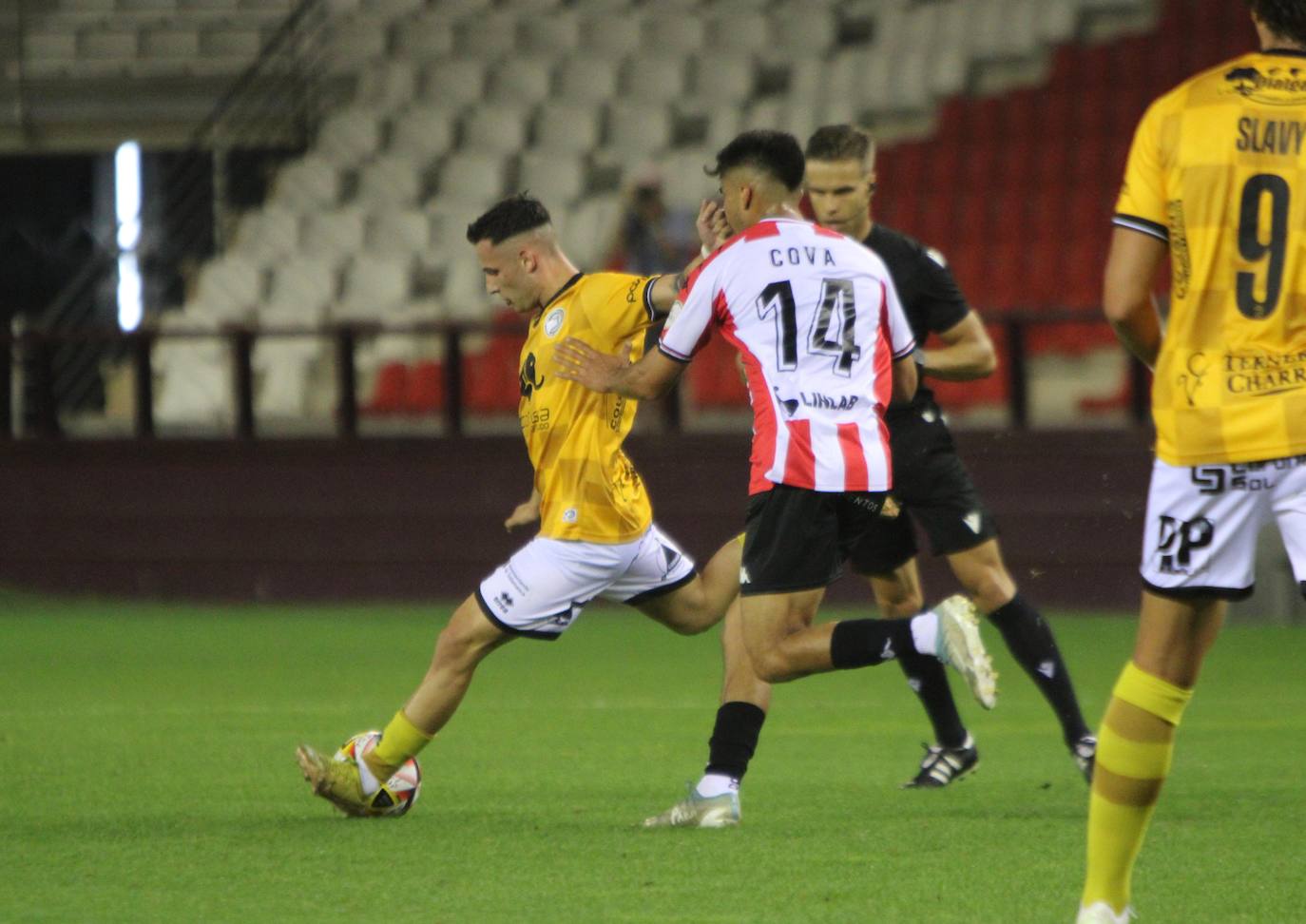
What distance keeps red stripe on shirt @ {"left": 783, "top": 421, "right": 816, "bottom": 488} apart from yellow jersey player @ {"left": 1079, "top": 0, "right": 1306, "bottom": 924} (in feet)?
4.81

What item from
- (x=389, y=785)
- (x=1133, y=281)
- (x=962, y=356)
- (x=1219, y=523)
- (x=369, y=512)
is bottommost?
(x=369, y=512)

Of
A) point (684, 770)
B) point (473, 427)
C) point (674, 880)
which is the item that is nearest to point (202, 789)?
point (684, 770)

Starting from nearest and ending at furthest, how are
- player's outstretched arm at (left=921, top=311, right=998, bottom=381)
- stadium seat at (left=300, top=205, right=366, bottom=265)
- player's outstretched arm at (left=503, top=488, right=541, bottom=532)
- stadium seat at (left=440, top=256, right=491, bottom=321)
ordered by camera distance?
player's outstretched arm at (left=503, top=488, right=541, bottom=532), player's outstretched arm at (left=921, top=311, right=998, bottom=381), stadium seat at (left=440, top=256, right=491, bottom=321), stadium seat at (left=300, top=205, right=366, bottom=265)

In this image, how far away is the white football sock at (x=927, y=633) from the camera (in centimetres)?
544

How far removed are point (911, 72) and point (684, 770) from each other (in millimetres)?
10992

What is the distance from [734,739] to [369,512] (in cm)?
761

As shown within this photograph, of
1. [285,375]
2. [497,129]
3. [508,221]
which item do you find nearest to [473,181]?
[497,129]

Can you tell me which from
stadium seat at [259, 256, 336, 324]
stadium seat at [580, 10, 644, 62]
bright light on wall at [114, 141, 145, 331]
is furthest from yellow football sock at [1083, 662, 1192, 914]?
stadium seat at [580, 10, 644, 62]

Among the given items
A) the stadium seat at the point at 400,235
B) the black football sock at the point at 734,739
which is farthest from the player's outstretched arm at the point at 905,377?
the stadium seat at the point at 400,235

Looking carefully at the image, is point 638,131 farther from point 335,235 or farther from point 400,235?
point 335,235

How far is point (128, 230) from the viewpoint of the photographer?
56.1 feet

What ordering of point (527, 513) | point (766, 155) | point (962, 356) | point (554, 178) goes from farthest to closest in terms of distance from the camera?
point (554, 178) < point (962, 356) < point (527, 513) < point (766, 155)

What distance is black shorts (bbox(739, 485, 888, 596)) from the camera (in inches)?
216

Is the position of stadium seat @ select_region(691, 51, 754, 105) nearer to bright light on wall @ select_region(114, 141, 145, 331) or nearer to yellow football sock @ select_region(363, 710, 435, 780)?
bright light on wall @ select_region(114, 141, 145, 331)
